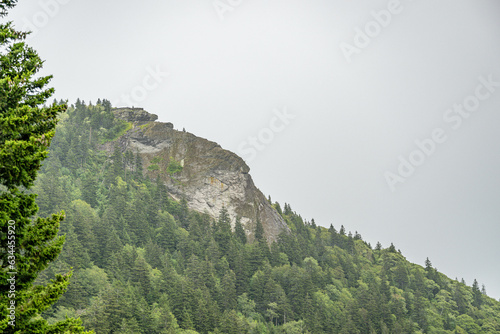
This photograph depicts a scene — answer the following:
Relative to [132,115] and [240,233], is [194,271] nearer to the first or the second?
[240,233]

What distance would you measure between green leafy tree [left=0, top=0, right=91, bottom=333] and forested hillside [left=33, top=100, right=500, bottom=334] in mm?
45511

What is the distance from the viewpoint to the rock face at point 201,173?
428ft

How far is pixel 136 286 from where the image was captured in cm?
7212

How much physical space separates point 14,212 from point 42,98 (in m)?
3.99

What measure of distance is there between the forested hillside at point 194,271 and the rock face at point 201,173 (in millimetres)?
4733

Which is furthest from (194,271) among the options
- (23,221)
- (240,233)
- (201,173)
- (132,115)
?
(23,221)

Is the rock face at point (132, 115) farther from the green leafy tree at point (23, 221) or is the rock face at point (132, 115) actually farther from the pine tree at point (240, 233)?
the green leafy tree at point (23, 221)

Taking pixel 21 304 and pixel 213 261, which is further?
pixel 213 261

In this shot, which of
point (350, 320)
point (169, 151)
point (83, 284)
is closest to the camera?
point (83, 284)

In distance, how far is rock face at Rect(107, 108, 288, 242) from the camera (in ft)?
428

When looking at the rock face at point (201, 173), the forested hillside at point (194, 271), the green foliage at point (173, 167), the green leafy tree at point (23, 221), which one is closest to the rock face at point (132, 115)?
the forested hillside at point (194, 271)

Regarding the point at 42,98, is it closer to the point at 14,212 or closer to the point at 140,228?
the point at 14,212

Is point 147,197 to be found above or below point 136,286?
above

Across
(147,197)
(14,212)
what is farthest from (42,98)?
(147,197)
